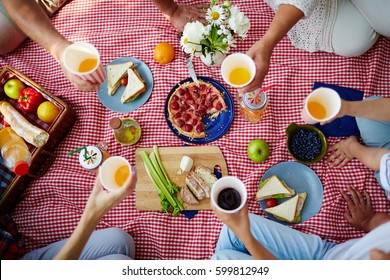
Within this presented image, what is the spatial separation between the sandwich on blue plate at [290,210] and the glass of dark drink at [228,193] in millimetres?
442

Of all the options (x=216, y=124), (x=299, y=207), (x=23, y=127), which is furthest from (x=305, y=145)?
(x=23, y=127)

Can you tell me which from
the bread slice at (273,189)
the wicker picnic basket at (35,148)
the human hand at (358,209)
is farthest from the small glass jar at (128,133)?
the human hand at (358,209)

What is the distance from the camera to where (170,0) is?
2.00m

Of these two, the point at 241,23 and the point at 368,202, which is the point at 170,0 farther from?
the point at 368,202

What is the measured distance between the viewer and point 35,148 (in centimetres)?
178

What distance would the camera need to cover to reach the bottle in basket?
5.68 feet

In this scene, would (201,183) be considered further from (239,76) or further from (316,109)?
(316,109)

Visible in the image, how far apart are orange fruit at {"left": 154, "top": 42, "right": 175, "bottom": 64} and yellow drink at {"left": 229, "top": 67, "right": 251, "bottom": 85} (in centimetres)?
49

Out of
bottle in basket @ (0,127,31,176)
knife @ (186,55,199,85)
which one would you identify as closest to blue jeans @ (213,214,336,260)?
knife @ (186,55,199,85)

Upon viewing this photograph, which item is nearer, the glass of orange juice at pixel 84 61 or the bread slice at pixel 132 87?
the glass of orange juice at pixel 84 61

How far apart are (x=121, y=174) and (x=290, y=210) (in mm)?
860

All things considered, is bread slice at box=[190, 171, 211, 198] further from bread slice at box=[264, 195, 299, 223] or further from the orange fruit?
the orange fruit

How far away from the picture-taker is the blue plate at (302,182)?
69.6 inches

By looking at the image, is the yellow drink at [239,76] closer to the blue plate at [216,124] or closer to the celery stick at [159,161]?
the blue plate at [216,124]
